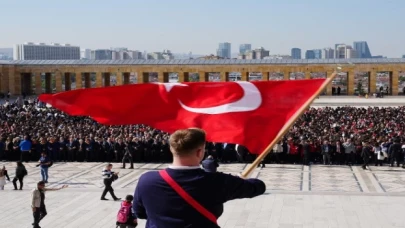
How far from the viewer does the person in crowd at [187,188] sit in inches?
158

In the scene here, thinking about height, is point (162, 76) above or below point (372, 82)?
above

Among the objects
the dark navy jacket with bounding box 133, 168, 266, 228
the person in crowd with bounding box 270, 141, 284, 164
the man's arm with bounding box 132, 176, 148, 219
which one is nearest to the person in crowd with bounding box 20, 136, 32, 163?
the person in crowd with bounding box 270, 141, 284, 164

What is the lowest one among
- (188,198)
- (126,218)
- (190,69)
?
(126,218)

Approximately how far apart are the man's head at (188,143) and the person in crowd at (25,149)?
66.4ft

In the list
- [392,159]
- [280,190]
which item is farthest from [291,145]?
[280,190]

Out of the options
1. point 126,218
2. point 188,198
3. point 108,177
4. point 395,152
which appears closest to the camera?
point 188,198

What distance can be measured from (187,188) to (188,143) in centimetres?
27

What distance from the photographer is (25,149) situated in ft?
76.9

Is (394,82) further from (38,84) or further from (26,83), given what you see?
(26,83)

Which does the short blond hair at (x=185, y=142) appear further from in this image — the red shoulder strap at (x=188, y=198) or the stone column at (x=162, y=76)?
the stone column at (x=162, y=76)

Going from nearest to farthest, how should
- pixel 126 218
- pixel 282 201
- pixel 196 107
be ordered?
pixel 196 107, pixel 126 218, pixel 282 201

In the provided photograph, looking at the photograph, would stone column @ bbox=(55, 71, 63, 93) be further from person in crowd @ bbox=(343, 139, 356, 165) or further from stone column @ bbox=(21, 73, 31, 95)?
person in crowd @ bbox=(343, 139, 356, 165)

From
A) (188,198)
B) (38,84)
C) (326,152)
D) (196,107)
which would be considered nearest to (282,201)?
(326,152)

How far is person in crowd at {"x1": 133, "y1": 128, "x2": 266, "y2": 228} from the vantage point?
4012 mm
